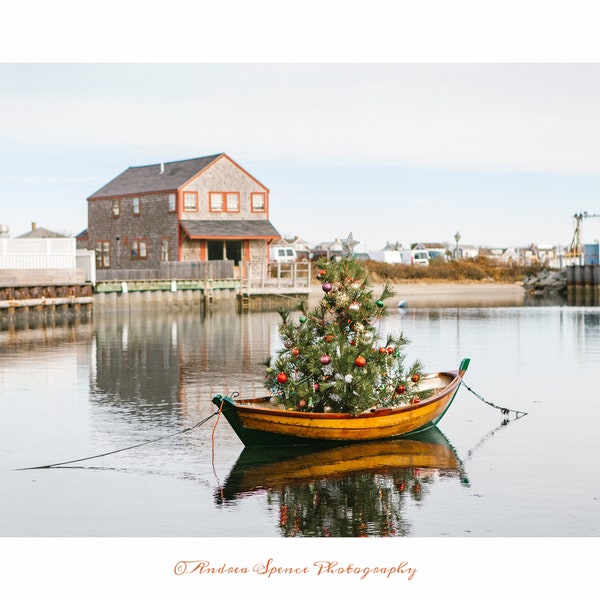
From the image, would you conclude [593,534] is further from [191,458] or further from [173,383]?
[173,383]

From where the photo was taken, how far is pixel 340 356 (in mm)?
15312

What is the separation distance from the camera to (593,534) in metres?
11.0

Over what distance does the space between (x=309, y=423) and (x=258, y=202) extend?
51793 mm

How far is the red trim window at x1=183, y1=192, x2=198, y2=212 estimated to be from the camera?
63156 mm

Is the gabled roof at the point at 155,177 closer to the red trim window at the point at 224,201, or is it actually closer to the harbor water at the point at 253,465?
the red trim window at the point at 224,201

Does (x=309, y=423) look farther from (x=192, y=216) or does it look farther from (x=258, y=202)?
(x=258, y=202)

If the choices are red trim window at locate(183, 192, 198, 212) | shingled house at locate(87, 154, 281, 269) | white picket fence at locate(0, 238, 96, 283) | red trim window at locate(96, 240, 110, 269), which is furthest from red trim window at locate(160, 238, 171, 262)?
white picket fence at locate(0, 238, 96, 283)

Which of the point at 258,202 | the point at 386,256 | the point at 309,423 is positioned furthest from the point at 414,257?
the point at 309,423

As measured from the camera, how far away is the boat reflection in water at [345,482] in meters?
11.5

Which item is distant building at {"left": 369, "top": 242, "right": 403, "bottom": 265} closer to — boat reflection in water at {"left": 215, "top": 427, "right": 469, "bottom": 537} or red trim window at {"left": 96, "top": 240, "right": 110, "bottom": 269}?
red trim window at {"left": 96, "top": 240, "right": 110, "bottom": 269}

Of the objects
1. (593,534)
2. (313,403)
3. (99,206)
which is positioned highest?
(99,206)

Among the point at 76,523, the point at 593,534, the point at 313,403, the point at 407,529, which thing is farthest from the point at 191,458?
the point at 593,534

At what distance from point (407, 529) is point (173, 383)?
43.6 ft

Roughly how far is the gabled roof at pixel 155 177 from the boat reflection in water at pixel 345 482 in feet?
162
